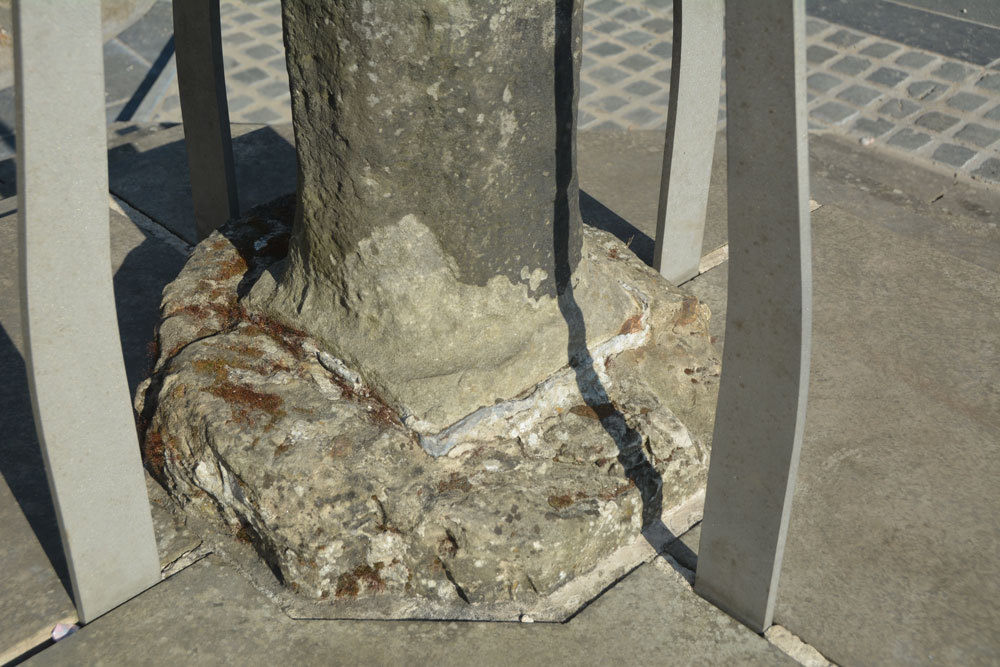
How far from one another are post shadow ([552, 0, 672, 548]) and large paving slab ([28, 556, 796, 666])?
30 centimetres

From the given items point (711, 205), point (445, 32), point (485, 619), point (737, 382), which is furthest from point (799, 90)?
point (711, 205)

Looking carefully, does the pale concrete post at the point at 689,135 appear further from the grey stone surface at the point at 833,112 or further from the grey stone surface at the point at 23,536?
the grey stone surface at the point at 23,536

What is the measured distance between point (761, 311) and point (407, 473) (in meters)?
1.05

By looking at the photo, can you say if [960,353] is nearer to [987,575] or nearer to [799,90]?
[987,575]

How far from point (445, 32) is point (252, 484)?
1.26 meters

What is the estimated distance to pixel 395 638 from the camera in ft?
7.93

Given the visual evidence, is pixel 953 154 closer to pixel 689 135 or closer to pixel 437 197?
pixel 689 135

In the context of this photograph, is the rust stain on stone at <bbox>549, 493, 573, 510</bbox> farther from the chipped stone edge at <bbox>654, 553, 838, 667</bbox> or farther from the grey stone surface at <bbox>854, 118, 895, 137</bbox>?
the grey stone surface at <bbox>854, 118, 895, 137</bbox>

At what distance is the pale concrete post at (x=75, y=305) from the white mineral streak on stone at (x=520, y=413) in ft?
2.52

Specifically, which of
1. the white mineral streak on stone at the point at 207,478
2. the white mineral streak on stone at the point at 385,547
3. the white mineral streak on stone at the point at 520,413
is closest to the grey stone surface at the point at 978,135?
the white mineral streak on stone at the point at 520,413

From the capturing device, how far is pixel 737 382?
6.99ft

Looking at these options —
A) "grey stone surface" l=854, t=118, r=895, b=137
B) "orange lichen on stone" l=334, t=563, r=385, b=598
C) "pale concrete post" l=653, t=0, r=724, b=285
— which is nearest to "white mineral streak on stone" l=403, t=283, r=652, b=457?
"orange lichen on stone" l=334, t=563, r=385, b=598

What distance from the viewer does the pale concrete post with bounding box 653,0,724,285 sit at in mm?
3207

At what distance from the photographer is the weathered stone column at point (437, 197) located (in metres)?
2.35
